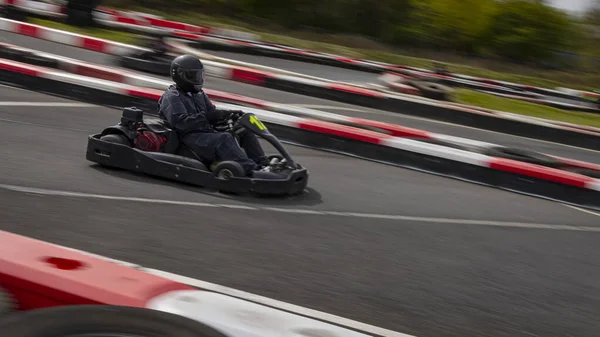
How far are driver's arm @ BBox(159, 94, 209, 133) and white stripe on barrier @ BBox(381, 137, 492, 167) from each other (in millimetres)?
2662

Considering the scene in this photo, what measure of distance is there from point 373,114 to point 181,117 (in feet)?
20.7

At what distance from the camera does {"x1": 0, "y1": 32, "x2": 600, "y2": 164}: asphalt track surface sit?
11.5m

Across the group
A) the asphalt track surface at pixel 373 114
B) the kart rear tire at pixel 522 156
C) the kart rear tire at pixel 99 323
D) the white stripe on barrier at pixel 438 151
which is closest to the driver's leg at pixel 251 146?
the white stripe on barrier at pixel 438 151

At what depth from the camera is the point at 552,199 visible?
777 centimetres

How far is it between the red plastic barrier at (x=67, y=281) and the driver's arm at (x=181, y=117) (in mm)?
3367

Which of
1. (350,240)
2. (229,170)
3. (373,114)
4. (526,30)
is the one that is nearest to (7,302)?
(350,240)

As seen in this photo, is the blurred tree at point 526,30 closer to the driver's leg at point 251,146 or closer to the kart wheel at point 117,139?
the driver's leg at point 251,146

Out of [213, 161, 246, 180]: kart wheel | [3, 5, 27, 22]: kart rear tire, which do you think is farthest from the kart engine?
[3, 5, 27, 22]: kart rear tire

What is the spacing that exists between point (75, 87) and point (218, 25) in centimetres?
1529

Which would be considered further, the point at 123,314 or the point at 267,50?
the point at 267,50

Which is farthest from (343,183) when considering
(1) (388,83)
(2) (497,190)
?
(1) (388,83)

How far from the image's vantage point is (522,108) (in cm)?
1555

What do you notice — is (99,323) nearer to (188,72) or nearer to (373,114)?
(188,72)

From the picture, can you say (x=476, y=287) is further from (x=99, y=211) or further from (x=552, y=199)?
(x=552, y=199)
